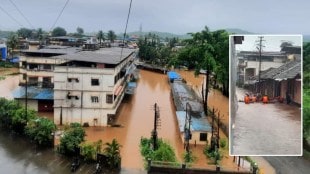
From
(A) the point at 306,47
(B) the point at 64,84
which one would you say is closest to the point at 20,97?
(B) the point at 64,84

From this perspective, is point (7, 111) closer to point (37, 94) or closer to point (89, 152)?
point (37, 94)

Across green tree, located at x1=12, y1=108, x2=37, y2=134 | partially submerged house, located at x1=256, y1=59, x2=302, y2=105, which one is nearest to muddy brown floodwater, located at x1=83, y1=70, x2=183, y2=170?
green tree, located at x1=12, y1=108, x2=37, y2=134

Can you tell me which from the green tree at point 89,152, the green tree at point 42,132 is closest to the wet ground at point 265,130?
the green tree at point 89,152

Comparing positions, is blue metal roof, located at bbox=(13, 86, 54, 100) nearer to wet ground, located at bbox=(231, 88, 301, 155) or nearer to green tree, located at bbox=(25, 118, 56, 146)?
green tree, located at bbox=(25, 118, 56, 146)

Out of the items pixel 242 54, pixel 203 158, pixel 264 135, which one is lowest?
pixel 203 158

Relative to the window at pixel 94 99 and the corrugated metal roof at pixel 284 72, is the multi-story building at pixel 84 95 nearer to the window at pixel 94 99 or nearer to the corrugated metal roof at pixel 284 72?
the window at pixel 94 99

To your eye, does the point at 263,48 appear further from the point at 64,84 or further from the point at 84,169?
the point at 64,84

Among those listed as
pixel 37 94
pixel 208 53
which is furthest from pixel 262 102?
pixel 37 94
